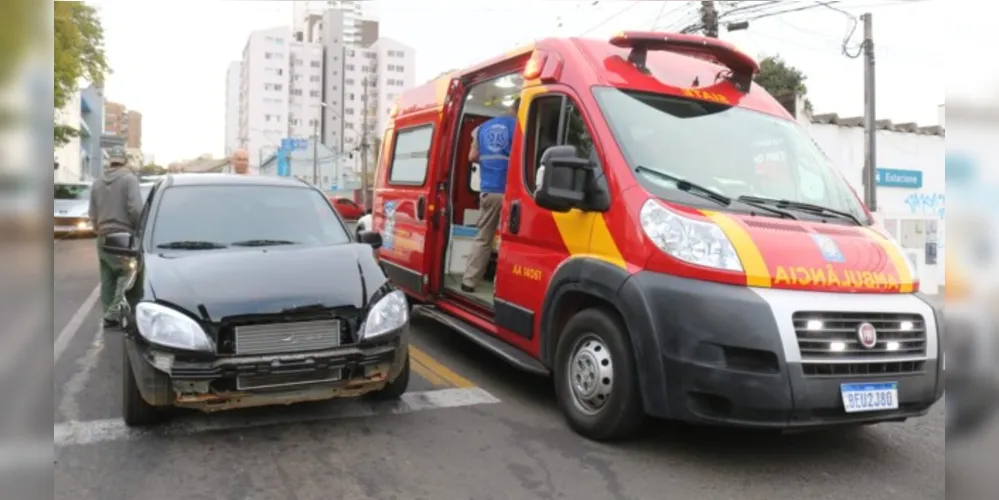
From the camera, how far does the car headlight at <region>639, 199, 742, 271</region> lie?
3672 millimetres

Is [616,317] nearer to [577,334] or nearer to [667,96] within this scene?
[577,334]

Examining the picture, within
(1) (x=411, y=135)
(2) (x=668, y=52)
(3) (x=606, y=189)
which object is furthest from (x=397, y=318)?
(1) (x=411, y=135)

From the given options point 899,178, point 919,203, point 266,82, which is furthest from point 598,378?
point 266,82

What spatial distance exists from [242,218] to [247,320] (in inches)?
58.0

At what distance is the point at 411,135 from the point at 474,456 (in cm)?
448

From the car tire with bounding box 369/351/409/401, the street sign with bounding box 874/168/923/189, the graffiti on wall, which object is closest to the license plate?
the car tire with bounding box 369/351/409/401

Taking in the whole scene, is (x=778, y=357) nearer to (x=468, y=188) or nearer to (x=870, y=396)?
(x=870, y=396)

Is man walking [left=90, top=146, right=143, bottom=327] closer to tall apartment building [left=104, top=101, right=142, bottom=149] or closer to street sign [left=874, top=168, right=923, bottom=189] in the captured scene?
street sign [left=874, top=168, right=923, bottom=189]

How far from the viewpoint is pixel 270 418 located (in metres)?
4.57

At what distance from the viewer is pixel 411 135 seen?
25.3ft

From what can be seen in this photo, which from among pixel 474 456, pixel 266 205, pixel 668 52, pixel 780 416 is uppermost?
pixel 668 52

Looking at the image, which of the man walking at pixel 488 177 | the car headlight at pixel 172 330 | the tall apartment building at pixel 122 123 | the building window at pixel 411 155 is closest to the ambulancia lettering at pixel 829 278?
the man walking at pixel 488 177

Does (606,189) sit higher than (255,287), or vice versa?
(606,189)

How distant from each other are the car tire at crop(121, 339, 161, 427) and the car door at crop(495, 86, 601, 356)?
236cm
